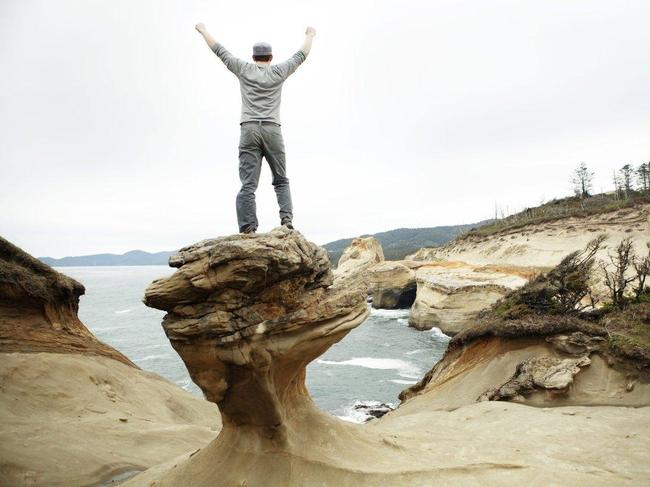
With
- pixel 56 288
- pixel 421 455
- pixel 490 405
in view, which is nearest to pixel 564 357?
pixel 490 405

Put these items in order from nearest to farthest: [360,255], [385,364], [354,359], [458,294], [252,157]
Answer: [252,157] → [385,364] → [354,359] → [458,294] → [360,255]

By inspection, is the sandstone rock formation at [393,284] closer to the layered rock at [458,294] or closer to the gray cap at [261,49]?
the layered rock at [458,294]

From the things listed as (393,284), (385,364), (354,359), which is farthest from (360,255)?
(385,364)

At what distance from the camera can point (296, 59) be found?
5500mm

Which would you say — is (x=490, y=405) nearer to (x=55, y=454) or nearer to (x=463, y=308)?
(x=55, y=454)

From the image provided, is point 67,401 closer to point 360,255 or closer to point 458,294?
point 458,294

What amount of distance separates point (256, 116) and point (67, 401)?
7242 mm

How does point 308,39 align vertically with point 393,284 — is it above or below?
above

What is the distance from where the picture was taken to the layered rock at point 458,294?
26616 millimetres

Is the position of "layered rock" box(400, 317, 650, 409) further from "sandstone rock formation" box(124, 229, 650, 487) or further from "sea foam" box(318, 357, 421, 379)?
"sea foam" box(318, 357, 421, 379)

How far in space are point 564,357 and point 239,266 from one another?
7384 mm

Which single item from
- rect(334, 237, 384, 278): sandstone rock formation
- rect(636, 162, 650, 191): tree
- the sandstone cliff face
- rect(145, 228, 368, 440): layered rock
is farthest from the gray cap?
rect(636, 162, 650, 191): tree

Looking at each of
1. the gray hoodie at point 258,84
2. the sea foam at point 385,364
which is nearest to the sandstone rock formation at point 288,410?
the gray hoodie at point 258,84

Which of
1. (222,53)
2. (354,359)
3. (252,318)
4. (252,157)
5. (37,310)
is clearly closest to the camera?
(252,318)
